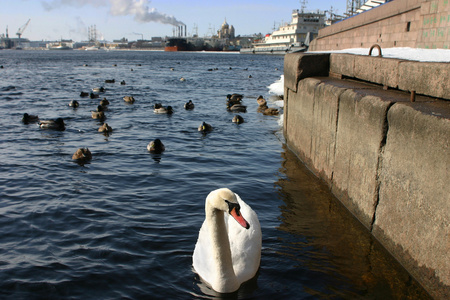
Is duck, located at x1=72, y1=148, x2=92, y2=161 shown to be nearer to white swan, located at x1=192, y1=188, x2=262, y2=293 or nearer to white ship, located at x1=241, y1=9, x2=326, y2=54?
white swan, located at x1=192, y1=188, x2=262, y2=293

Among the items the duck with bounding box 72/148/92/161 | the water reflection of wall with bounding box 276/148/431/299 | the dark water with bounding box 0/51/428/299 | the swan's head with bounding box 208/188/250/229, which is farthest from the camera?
the duck with bounding box 72/148/92/161

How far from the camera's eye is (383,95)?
709 cm

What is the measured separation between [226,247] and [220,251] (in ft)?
0.31

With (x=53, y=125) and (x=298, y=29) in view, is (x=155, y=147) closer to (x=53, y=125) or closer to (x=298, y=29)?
(x=53, y=125)

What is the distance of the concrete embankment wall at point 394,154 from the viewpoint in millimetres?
4953

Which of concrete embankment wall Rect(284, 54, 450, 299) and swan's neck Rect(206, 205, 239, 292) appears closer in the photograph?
concrete embankment wall Rect(284, 54, 450, 299)

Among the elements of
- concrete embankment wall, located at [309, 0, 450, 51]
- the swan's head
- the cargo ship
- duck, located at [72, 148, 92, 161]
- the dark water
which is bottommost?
the dark water

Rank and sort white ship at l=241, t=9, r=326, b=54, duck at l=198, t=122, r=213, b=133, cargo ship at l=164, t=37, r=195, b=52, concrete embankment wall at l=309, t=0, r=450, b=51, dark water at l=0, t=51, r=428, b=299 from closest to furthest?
dark water at l=0, t=51, r=428, b=299 → concrete embankment wall at l=309, t=0, r=450, b=51 → duck at l=198, t=122, r=213, b=133 → white ship at l=241, t=9, r=326, b=54 → cargo ship at l=164, t=37, r=195, b=52

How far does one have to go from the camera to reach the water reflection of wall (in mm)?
5664

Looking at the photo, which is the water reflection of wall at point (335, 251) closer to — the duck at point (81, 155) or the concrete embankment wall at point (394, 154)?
the concrete embankment wall at point (394, 154)

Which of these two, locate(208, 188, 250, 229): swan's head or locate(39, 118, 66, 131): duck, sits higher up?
locate(208, 188, 250, 229): swan's head

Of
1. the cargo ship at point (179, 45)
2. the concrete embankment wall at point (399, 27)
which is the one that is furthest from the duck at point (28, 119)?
the cargo ship at point (179, 45)

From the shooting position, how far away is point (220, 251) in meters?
5.50

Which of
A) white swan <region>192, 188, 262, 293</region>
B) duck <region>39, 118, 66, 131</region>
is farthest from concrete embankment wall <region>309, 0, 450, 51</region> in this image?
duck <region>39, 118, 66, 131</region>
